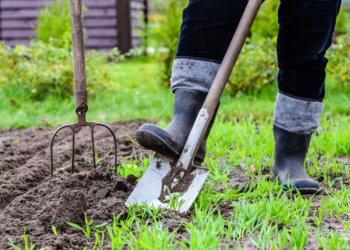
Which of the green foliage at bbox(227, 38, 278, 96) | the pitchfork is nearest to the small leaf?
the pitchfork

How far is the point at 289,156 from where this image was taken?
86.4 inches

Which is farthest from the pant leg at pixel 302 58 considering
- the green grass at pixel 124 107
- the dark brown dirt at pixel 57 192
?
the green grass at pixel 124 107

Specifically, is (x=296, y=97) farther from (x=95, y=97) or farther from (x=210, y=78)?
(x=95, y=97)

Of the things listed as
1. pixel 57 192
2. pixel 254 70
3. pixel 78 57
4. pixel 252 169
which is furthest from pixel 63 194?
pixel 254 70

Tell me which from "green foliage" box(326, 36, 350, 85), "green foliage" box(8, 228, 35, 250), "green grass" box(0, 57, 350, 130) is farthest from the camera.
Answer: "green foliage" box(326, 36, 350, 85)

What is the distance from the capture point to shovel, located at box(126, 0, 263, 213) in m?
1.83

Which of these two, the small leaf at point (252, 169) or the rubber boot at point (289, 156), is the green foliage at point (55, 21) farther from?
the rubber boot at point (289, 156)

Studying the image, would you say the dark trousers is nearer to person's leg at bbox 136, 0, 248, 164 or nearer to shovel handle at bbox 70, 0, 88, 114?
person's leg at bbox 136, 0, 248, 164

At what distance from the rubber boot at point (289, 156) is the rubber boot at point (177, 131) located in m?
0.42

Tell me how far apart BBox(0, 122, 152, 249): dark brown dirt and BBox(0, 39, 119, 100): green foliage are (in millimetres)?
1826

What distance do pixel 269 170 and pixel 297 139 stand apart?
12.4 inches

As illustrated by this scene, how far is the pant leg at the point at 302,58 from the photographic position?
196cm

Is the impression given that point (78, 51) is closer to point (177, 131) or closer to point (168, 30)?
point (177, 131)

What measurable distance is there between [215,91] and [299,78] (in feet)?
1.45
